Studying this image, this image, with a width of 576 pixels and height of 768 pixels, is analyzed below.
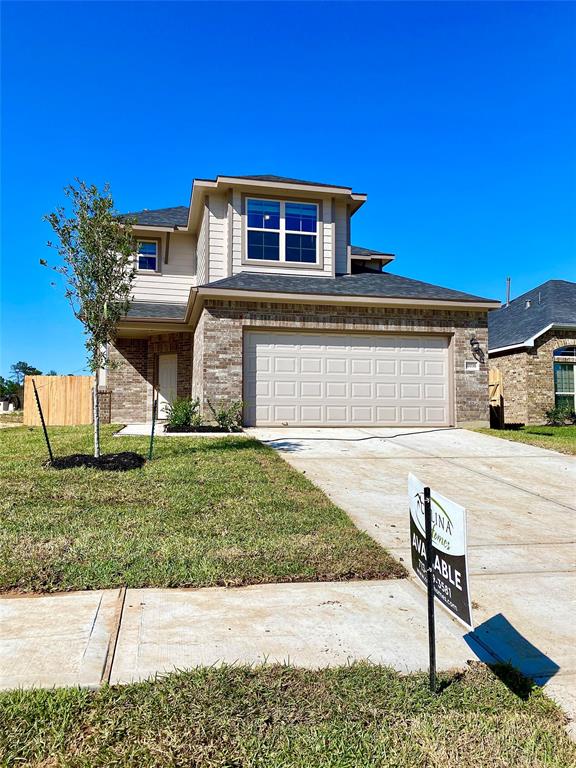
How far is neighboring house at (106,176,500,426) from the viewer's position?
42.2ft

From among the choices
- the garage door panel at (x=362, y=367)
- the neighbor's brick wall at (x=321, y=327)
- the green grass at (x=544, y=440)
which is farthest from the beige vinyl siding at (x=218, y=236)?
the green grass at (x=544, y=440)

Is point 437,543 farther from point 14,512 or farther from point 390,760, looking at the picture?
point 14,512

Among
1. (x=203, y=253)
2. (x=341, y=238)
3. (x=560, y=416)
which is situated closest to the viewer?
(x=203, y=253)

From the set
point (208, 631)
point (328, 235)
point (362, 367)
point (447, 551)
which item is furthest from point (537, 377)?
point (208, 631)

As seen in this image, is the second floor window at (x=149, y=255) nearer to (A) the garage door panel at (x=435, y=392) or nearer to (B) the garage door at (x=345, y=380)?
(B) the garage door at (x=345, y=380)

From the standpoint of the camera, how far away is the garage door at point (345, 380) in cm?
1308

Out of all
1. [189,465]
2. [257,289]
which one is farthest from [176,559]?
[257,289]

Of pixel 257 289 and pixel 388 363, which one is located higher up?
pixel 257 289

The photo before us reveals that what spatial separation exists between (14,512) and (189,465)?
2872 millimetres

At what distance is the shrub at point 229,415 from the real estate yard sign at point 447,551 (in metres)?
9.79

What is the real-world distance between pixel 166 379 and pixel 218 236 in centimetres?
579

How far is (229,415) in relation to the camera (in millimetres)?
12383

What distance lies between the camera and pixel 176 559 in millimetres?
3990

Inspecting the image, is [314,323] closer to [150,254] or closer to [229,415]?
[229,415]
